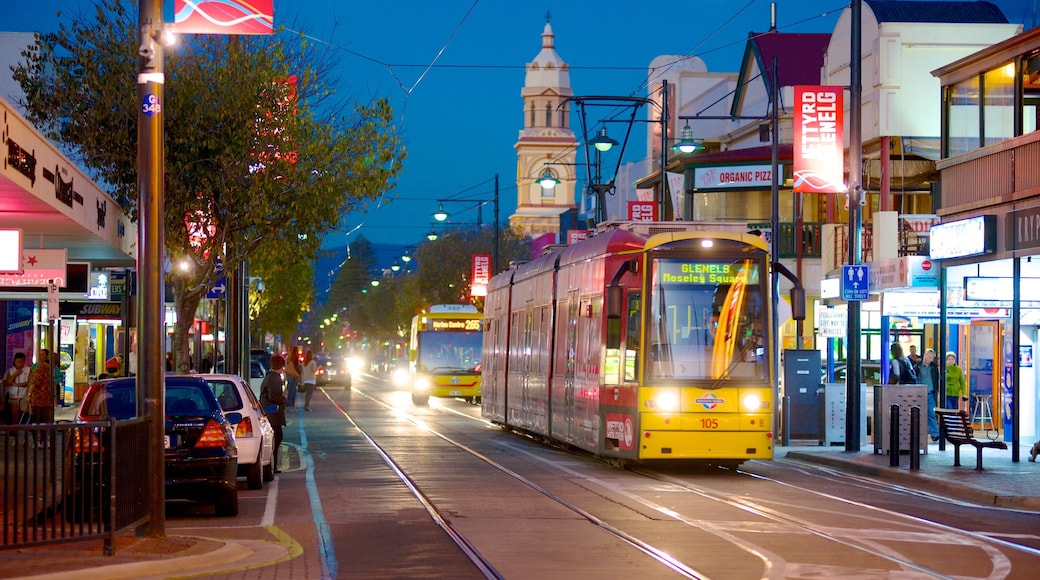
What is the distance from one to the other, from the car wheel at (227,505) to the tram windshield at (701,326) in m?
7.12

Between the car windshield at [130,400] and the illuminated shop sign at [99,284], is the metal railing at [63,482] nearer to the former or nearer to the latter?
the car windshield at [130,400]

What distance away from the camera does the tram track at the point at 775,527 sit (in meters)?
11.9

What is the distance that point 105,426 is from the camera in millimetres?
11656

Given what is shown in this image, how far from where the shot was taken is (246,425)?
18.4 m

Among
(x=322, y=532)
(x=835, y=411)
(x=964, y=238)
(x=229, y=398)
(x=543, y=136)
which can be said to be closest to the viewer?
(x=322, y=532)

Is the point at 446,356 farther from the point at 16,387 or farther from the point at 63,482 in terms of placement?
the point at 63,482

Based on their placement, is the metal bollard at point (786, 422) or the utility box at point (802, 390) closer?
the utility box at point (802, 390)

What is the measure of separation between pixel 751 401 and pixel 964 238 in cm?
695

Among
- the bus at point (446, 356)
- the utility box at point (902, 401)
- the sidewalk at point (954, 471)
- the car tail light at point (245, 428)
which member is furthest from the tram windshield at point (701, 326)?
the bus at point (446, 356)

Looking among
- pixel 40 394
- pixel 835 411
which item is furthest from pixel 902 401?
pixel 40 394

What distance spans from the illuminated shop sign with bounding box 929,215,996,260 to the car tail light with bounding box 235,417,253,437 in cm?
1332

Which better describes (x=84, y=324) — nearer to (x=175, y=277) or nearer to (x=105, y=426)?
(x=175, y=277)

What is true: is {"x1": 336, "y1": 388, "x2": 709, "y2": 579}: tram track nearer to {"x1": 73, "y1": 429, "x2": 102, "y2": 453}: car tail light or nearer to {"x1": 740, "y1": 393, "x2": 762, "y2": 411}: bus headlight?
{"x1": 73, "y1": 429, "x2": 102, "y2": 453}: car tail light

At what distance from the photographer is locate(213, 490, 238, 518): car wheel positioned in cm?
1566
